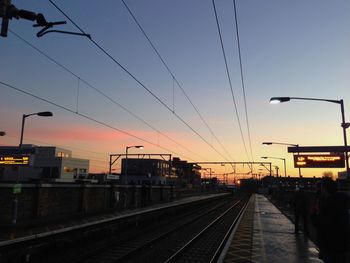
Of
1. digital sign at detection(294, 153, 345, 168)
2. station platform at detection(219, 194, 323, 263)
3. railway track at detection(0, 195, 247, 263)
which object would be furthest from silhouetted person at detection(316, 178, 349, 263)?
digital sign at detection(294, 153, 345, 168)

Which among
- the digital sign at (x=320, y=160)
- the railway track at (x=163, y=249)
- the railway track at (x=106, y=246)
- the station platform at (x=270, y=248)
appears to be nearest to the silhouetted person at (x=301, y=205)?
the station platform at (x=270, y=248)

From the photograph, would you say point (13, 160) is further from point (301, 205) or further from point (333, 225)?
Answer: point (333, 225)

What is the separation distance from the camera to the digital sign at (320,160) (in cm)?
4050

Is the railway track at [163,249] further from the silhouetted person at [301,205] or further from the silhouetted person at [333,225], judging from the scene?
the silhouetted person at [333,225]

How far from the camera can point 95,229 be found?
18.6 m

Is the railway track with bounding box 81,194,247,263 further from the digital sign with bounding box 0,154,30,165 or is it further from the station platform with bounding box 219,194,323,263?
the digital sign with bounding box 0,154,30,165

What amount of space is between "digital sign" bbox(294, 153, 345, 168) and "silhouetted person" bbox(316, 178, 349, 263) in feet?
117

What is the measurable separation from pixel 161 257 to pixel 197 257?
1.26 metres

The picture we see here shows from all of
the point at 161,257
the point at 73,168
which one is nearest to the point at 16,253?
the point at 161,257

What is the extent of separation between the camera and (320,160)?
40.8 metres

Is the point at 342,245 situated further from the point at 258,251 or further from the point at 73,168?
the point at 73,168

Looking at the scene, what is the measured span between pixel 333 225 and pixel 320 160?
3649 centimetres

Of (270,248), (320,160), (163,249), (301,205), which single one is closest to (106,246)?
(163,249)

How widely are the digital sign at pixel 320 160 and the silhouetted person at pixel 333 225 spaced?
117 ft
